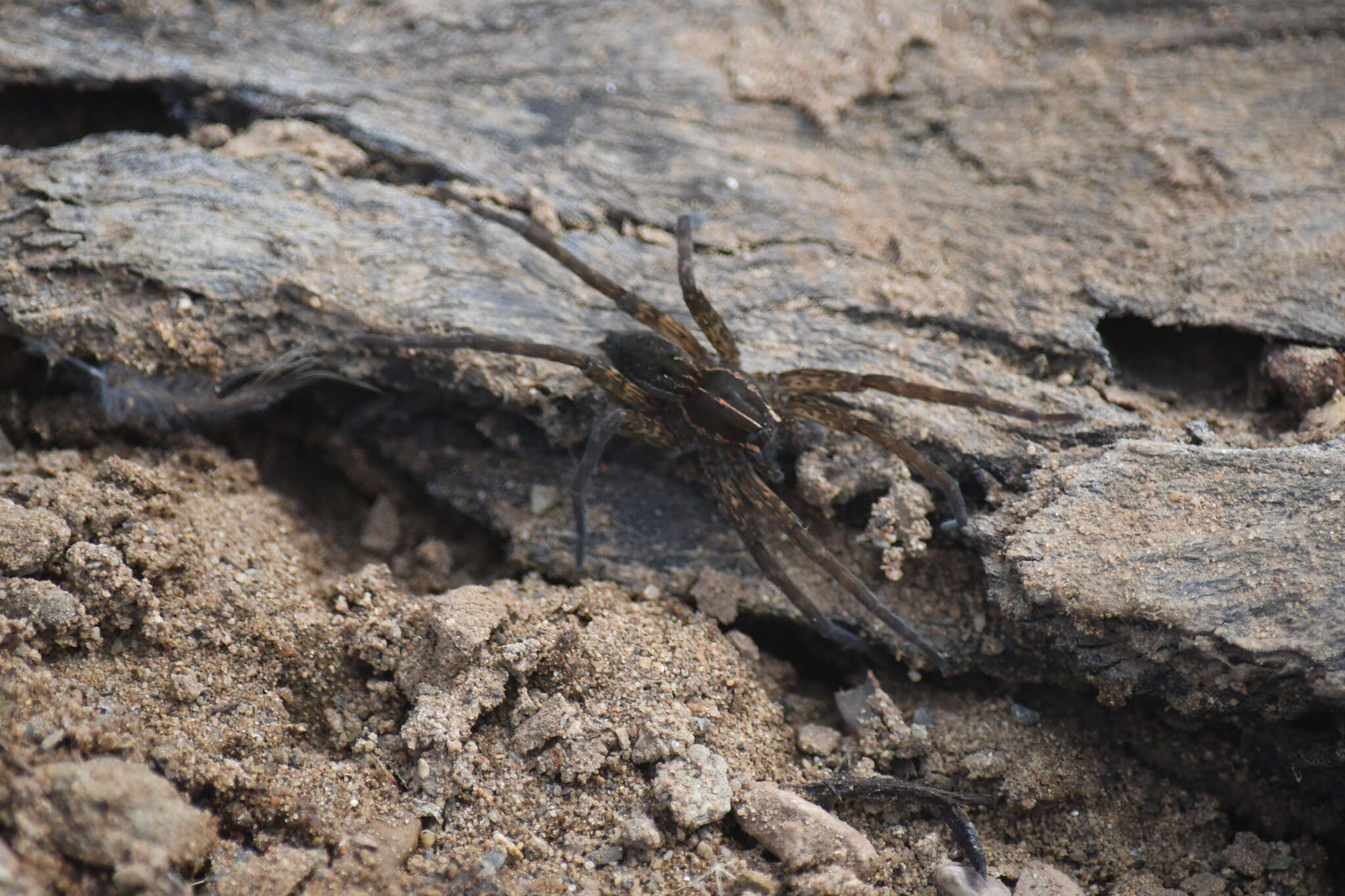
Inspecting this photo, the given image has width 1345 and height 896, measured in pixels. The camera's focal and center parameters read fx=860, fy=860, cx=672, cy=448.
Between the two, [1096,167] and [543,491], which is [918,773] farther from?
[1096,167]

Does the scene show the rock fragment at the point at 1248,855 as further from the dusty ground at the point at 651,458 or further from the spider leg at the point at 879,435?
the spider leg at the point at 879,435

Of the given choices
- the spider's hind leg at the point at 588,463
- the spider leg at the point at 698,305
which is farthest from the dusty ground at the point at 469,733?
the spider leg at the point at 698,305

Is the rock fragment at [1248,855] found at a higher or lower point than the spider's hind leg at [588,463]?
lower

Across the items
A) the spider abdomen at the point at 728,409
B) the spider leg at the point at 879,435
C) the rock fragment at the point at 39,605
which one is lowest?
the rock fragment at the point at 39,605

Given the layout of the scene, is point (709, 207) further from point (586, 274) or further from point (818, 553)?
point (818, 553)

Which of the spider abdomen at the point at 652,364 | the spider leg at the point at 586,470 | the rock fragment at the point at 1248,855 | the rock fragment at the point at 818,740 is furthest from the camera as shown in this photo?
the spider abdomen at the point at 652,364

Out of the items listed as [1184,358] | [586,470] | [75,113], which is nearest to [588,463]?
[586,470]

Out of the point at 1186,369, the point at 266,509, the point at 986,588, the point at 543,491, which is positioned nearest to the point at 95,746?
the point at 266,509
